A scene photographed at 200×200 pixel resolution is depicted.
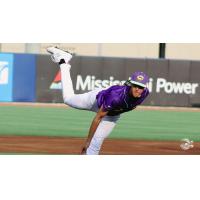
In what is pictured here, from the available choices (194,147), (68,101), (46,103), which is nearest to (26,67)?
(46,103)

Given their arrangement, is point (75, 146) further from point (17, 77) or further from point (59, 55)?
point (17, 77)

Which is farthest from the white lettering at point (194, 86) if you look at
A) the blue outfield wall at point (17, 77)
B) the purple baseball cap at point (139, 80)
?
the purple baseball cap at point (139, 80)

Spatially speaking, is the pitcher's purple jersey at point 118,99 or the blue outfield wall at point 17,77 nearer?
the pitcher's purple jersey at point 118,99

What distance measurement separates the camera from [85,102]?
12.7 m

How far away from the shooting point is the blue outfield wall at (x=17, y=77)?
1153 inches

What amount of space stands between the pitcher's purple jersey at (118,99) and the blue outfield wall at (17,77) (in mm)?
17375

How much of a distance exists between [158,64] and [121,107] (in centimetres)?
1814

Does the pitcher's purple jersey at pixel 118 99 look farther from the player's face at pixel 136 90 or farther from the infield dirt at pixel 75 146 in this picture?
the infield dirt at pixel 75 146

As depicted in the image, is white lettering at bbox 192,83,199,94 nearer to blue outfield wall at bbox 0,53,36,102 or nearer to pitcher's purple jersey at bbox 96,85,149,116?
blue outfield wall at bbox 0,53,36,102

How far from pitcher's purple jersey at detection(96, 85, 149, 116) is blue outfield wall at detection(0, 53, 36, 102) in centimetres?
1738

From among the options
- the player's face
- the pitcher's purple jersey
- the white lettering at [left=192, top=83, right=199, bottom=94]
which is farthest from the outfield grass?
the player's face

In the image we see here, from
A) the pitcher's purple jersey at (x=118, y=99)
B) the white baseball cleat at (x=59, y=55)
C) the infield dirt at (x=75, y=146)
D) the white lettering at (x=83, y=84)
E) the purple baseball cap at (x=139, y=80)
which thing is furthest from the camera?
the white lettering at (x=83, y=84)

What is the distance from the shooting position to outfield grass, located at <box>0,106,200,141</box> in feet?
62.4

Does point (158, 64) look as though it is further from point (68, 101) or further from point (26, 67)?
→ point (68, 101)
